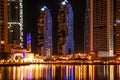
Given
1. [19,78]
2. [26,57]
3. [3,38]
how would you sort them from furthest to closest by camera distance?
[26,57]
[3,38]
[19,78]

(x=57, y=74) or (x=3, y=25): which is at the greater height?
(x=3, y=25)

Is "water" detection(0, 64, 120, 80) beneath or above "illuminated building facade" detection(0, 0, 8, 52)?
beneath

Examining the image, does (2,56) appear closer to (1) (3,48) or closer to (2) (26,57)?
(1) (3,48)

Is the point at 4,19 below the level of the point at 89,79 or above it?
above

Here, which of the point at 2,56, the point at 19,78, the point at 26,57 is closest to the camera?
the point at 19,78

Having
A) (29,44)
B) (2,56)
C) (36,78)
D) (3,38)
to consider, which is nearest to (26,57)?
(29,44)

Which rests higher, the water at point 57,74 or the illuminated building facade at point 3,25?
the illuminated building facade at point 3,25

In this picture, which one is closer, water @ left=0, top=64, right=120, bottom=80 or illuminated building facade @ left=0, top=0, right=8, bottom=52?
water @ left=0, top=64, right=120, bottom=80

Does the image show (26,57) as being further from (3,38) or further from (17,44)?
(3,38)

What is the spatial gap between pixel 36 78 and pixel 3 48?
128 feet

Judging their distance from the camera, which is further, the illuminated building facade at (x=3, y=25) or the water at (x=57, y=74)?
the illuminated building facade at (x=3, y=25)

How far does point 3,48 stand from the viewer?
10150 centimetres

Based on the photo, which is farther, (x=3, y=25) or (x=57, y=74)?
(x=3, y=25)

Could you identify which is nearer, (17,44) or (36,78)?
(36,78)
